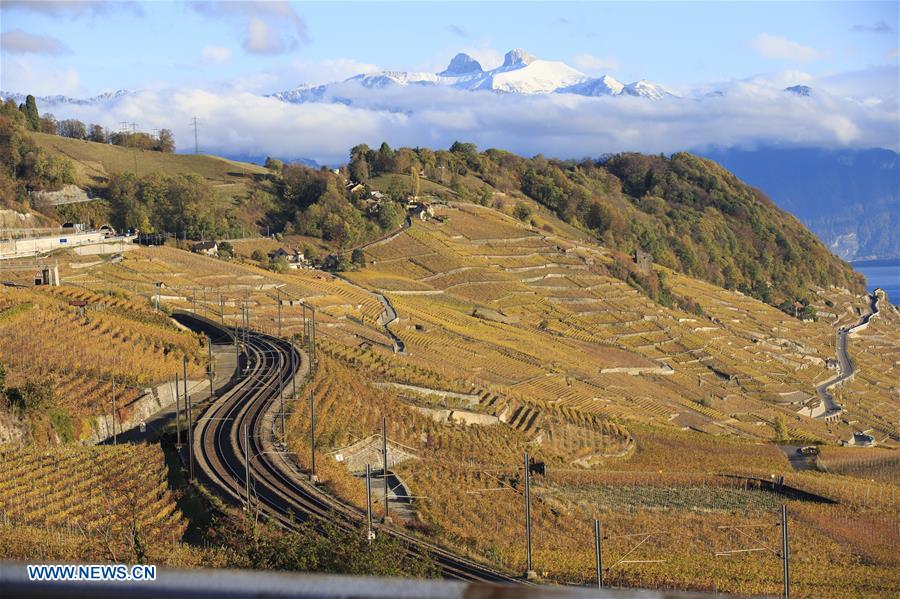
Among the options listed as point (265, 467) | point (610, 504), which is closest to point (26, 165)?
point (265, 467)

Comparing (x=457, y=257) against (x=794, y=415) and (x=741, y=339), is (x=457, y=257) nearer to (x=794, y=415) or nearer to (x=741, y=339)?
(x=741, y=339)

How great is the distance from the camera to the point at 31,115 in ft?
383

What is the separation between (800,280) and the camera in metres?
148

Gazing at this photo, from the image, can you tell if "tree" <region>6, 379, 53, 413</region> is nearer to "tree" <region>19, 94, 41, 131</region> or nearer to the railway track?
the railway track

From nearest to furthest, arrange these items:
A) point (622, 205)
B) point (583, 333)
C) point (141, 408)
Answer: point (141, 408)
point (583, 333)
point (622, 205)

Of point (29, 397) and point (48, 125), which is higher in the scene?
point (48, 125)

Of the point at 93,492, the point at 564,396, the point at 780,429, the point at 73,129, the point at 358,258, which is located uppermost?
the point at 73,129

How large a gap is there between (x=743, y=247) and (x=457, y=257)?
7744 centimetres

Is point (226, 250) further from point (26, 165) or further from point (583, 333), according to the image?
point (583, 333)

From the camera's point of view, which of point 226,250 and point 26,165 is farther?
point 26,165

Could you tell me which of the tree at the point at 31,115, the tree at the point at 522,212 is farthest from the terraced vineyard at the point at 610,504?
the tree at the point at 31,115

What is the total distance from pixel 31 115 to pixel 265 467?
102596 mm

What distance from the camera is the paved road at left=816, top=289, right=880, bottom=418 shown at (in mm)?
75525

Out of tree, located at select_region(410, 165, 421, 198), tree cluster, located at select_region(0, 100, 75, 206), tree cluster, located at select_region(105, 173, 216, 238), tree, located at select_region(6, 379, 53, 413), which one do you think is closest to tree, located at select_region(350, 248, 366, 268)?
tree cluster, located at select_region(105, 173, 216, 238)
